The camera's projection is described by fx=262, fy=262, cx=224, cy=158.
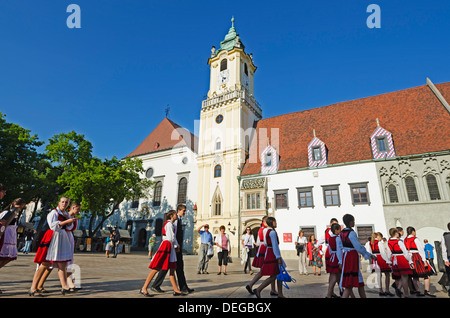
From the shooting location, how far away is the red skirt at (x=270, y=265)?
586 cm

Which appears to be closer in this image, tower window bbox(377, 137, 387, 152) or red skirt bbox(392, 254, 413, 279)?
red skirt bbox(392, 254, 413, 279)

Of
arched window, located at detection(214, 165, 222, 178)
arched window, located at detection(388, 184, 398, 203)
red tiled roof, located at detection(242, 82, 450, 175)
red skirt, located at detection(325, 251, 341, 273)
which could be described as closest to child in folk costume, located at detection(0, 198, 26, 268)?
red skirt, located at detection(325, 251, 341, 273)

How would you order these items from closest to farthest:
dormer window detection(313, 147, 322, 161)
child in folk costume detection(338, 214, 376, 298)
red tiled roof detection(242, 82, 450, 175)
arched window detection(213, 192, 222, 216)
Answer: child in folk costume detection(338, 214, 376, 298) → red tiled roof detection(242, 82, 450, 175) → dormer window detection(313, 147, 322, 161) → arched window detection(213, 192, 222, 216)

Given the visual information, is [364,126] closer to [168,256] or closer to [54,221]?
[168,256]

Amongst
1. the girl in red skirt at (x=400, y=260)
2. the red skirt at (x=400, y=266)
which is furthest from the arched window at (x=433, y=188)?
the red skirt at (x=400, y=266)

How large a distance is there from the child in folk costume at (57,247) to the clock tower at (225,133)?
21332 millimetres

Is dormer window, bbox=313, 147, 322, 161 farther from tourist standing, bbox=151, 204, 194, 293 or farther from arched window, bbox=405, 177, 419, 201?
tourist standing, bbox=151, 204, 194, 293

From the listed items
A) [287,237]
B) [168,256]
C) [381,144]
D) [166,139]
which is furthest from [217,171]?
[168,256]

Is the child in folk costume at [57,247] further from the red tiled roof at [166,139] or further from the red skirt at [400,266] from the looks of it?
the red tiled roof at [166,139]

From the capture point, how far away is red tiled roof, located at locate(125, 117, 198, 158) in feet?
122

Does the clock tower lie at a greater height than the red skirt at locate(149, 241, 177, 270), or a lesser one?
greater

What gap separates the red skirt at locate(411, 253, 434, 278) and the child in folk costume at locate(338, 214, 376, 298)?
299 cm

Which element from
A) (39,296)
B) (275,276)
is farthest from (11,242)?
(275,276)

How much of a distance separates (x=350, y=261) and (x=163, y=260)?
397 cm
